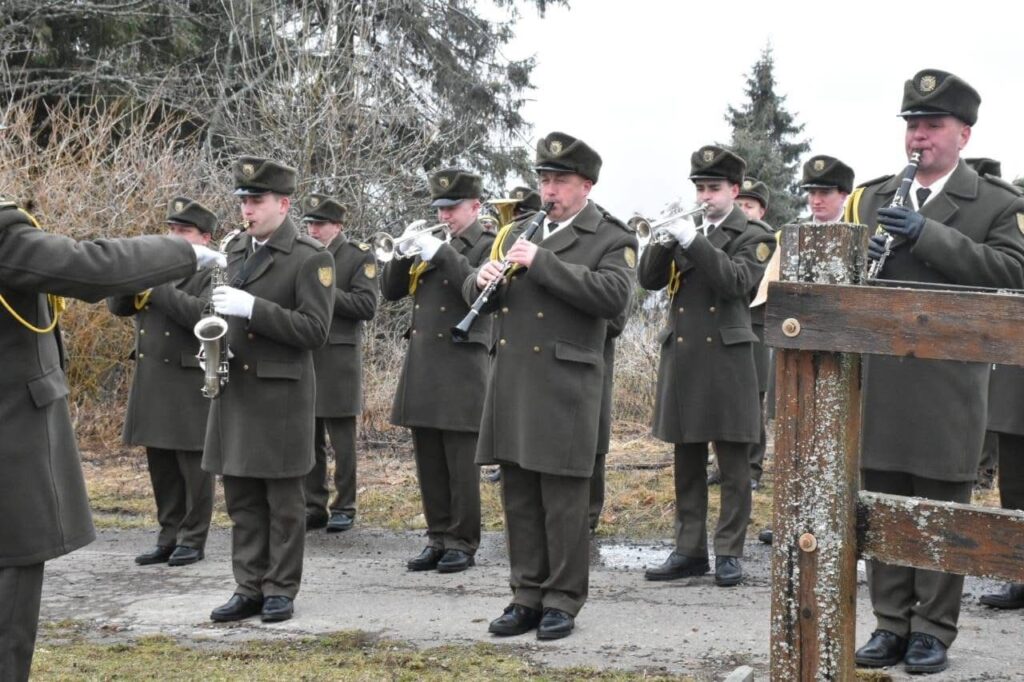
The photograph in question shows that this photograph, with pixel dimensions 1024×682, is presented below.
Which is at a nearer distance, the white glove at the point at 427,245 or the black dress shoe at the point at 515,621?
the black dress shoe at the point at 515,621

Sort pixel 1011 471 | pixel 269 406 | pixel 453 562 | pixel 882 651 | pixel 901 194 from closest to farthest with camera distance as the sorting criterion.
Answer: pixel 901 194, pixel 882 651, pixel 269 406, pixel 1011 471, pixel 453 562

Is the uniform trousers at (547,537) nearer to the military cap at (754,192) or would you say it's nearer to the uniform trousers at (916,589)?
the uniform trousers at (916,589)

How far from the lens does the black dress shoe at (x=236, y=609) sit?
6.57 m

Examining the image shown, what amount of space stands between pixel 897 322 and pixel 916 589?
2.31 m

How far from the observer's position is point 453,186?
26.5 feet

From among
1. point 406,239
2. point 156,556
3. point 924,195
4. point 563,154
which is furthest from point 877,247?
point 156,556

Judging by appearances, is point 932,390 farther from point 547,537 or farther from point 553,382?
point 547,537

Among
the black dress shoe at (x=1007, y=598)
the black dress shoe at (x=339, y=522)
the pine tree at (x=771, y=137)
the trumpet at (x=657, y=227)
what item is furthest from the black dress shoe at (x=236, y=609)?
the pine tree at (x=771, y=137)

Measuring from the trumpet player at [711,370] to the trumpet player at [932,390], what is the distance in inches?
68.6

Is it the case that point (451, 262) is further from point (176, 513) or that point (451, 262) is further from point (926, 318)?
point (926, 318)

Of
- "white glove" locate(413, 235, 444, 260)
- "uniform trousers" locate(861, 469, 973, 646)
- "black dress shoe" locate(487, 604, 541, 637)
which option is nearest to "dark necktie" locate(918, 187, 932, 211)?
"uniform trousers" locate(861, 469, 973, 646)

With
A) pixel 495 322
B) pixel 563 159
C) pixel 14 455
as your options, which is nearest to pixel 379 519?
pixel 495 322

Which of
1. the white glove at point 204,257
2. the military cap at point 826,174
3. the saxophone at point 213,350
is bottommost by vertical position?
the saxophone at point 213,350

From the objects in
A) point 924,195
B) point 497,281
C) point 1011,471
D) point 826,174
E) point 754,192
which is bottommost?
point 1011,471
